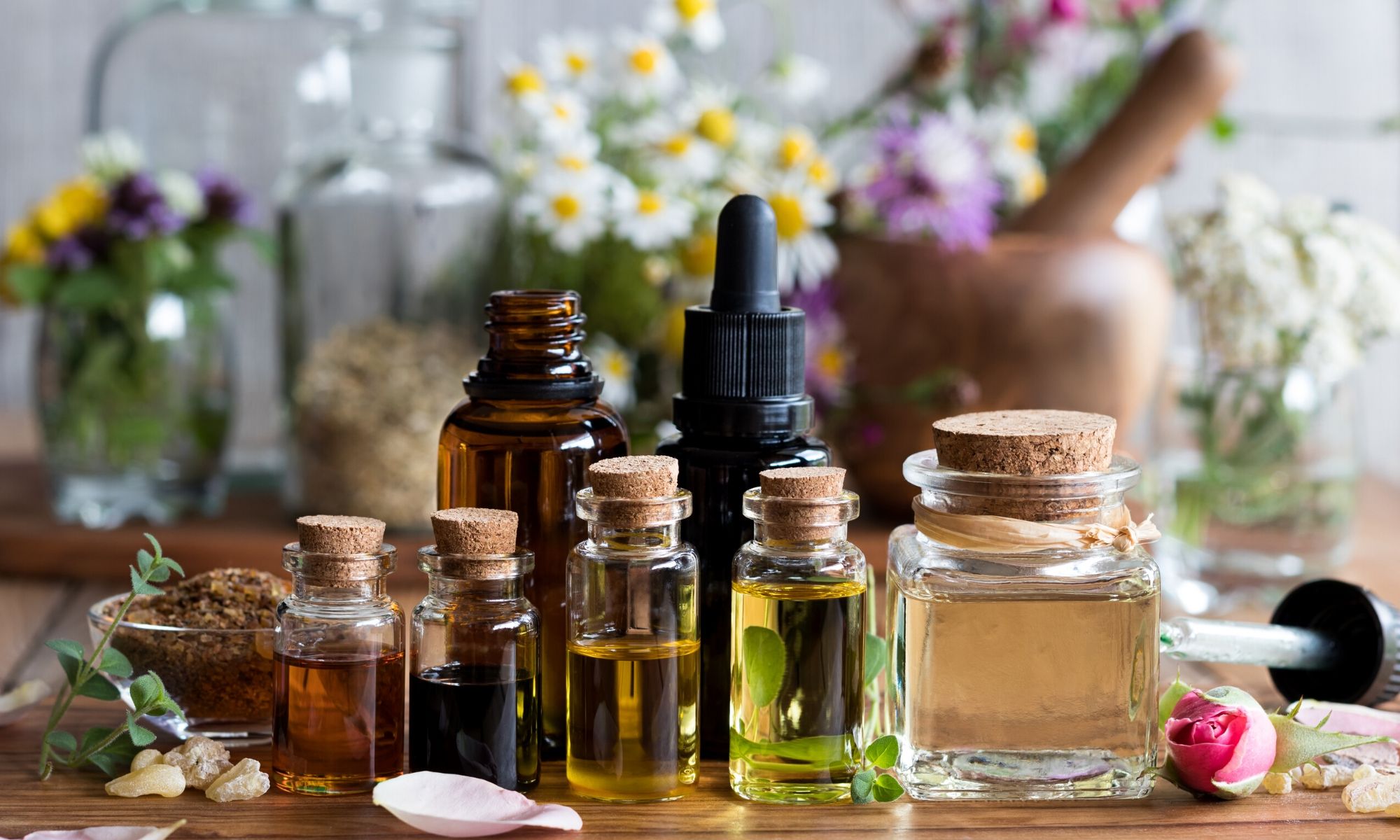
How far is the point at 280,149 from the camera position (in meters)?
1.38

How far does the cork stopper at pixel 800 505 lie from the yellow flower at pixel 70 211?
0.80m

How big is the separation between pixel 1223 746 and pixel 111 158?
107cm

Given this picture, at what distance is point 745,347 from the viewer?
0.63 m

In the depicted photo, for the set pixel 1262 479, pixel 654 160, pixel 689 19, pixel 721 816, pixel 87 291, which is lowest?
pixel 721 816

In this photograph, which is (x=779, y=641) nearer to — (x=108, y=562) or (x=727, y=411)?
(x=727, y=411)

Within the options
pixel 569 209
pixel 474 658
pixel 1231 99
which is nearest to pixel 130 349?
pixel 569 209

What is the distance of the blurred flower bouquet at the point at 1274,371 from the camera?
1022 mm

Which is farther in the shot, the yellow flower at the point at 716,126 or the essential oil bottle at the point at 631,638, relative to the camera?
the yellow flower at the point at 716,126

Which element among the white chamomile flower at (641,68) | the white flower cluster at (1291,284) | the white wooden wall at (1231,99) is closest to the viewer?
the white flower cluster at (1291,284)

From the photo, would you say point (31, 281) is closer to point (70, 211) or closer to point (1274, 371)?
point (70, 211)

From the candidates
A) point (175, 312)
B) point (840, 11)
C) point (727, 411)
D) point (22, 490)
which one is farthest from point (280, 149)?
point (727, 411)

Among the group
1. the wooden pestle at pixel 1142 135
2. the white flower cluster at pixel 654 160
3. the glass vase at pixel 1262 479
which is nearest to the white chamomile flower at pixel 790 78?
the white flower cluster at pixel 654 160

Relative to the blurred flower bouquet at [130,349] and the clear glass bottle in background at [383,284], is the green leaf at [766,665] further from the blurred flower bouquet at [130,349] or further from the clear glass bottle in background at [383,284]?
the blurred flower bouquet at [130,349]

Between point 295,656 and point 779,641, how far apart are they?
0.20 m
